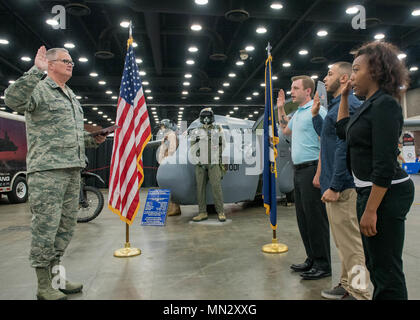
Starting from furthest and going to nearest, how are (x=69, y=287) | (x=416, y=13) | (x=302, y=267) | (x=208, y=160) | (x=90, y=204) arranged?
1. (x=416, y=13)
2. (x=90, y=204)
3. (x=208, y=160)
4. (x=302, y=267)
5. (x=69, y=287)

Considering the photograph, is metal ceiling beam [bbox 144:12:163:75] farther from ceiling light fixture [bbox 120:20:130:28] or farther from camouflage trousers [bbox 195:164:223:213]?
camouflage trousers [bbox 195:164:223:213]

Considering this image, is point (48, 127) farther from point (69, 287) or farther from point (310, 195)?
point (310, 195)

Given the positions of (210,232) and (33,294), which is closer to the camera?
(33,294)

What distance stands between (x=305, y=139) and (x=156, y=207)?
11.0ft

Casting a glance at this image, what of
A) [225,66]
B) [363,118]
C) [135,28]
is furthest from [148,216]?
[225,66]

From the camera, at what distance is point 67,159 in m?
2.23

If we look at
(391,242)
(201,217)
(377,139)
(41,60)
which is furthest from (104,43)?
(391,242)

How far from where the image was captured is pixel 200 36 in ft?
30.5

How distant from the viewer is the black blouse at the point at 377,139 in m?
1.30

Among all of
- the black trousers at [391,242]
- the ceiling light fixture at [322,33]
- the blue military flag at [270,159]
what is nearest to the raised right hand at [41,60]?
the black trousers at [391,242]

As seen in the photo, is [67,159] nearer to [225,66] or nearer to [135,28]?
[135,28]

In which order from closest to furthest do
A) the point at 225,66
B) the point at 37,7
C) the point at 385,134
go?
the point at 385,134, the point at 37,7, the point at 225,66

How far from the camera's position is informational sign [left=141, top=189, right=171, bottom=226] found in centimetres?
516

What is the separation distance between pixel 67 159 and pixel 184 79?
11.8 m
